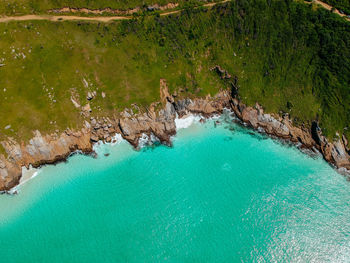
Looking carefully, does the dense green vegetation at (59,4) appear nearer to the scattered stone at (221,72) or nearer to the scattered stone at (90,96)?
the scattered stone at (221,72)

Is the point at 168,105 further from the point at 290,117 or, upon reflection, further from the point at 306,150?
the point at 306,150

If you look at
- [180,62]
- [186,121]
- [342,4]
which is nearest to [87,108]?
[186,121]

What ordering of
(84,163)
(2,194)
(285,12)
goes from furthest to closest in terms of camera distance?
(285,12), (84,163), (2,194)

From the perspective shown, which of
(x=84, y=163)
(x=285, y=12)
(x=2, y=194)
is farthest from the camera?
(x=285, y=12)

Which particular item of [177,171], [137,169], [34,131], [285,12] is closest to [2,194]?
[34,131]

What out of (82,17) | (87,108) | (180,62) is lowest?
(87,108)

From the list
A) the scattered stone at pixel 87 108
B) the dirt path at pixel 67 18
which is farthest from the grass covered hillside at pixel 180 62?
the dirt path at pixel 67 18

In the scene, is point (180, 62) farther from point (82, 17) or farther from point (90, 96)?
point (82, 17)

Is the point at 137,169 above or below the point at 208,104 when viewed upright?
below
